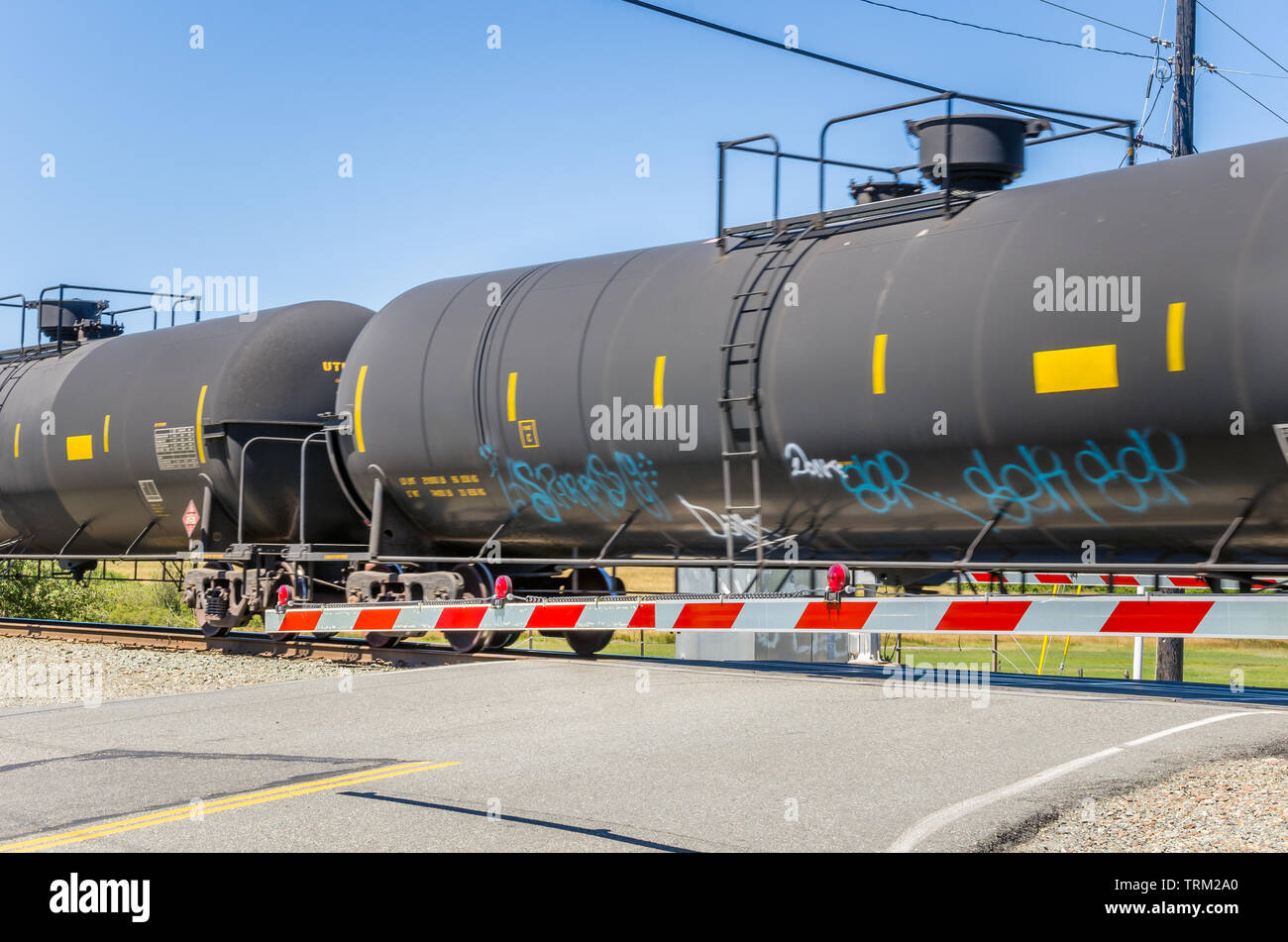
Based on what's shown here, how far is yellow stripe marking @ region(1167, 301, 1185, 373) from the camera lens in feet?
24.9

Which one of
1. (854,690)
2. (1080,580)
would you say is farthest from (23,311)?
(1080,580)

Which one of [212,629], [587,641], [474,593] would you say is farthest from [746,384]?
[212,629]

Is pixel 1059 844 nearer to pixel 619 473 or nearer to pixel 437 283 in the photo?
pixel 619 473

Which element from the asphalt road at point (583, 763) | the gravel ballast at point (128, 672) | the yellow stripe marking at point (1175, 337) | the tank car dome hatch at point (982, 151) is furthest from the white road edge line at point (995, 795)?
the gravel ballast at point (128, 672)

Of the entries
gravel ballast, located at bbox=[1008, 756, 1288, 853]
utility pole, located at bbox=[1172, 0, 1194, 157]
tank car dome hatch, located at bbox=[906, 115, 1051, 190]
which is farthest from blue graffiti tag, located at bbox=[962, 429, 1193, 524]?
utility pole, located at bbox=[1172, 0, 1194, 157]

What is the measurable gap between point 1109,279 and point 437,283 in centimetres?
756

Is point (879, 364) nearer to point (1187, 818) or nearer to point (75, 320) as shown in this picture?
point (1187, 818)

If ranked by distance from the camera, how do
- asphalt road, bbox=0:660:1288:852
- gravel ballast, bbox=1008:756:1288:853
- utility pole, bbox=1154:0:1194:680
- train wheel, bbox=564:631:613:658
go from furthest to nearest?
utility pole, bbox=1154:0:1194:680 → train wheel, bbox=564:631:613:658 → asphalt road, bbox=0:660:1288:852 → gravel ballast, bbox=1008:756:1288:853

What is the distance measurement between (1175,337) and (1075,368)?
2.16 feet

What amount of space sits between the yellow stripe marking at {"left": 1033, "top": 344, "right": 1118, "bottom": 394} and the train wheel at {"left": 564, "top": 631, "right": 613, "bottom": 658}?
6.81 m

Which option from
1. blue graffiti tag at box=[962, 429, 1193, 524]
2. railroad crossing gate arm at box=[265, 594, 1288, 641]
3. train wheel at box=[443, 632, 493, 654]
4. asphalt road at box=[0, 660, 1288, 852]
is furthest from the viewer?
train wheel at box=[443, 632, 493, 654]

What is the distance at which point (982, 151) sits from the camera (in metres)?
9.80

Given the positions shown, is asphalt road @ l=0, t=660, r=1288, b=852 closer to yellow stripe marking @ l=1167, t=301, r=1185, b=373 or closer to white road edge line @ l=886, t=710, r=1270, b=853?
white road edge line @ l=886, t=710, r=1270, b=853

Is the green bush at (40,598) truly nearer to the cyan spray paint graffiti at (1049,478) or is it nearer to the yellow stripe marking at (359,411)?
the yellow stripe marking at (359,411)
